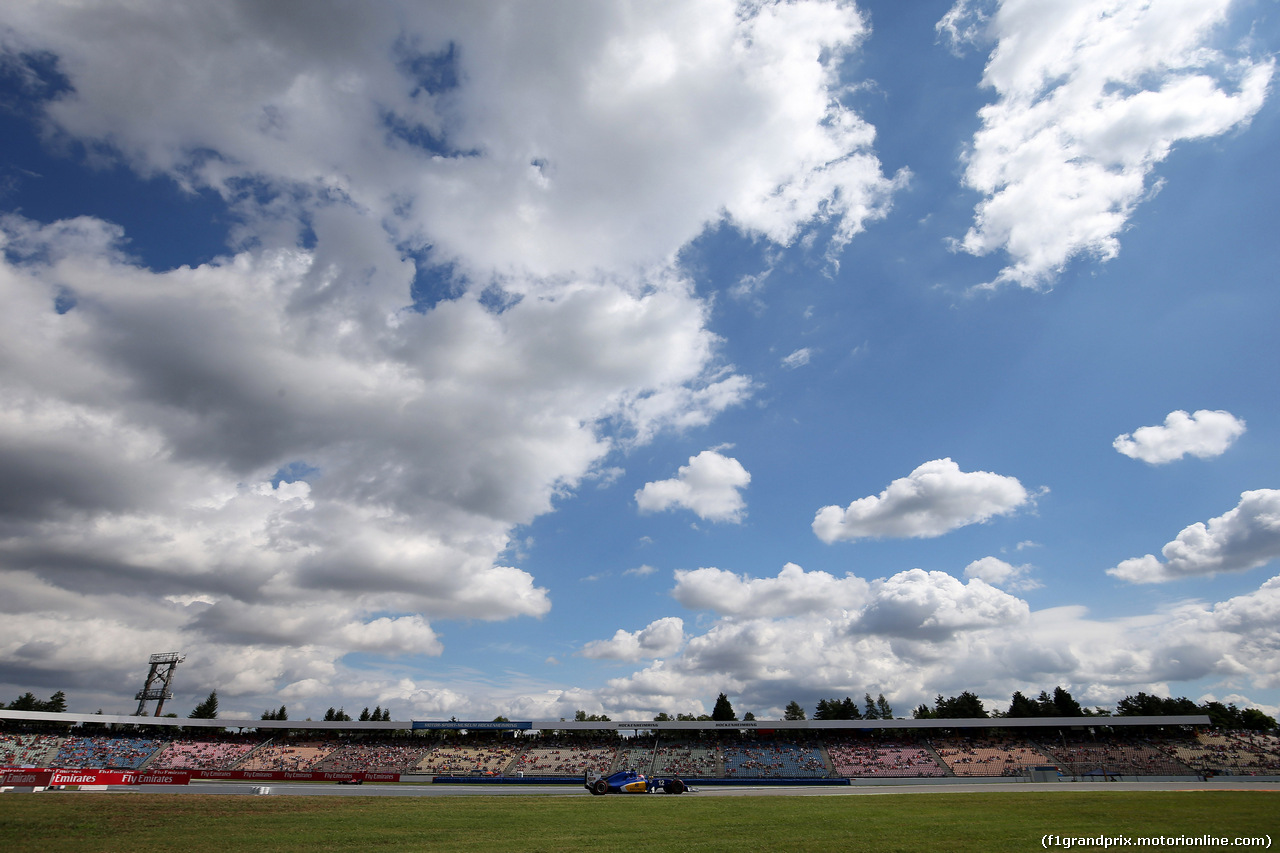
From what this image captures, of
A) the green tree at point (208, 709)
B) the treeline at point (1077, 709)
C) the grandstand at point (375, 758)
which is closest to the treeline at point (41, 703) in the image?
the green tree at point (208, 709)

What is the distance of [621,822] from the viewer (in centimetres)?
2138

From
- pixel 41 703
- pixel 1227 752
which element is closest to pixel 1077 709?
pixel 1227 752

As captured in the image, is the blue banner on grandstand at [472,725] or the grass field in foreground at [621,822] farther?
the blue banner on grandstand at [472,725]

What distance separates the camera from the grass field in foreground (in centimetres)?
1652

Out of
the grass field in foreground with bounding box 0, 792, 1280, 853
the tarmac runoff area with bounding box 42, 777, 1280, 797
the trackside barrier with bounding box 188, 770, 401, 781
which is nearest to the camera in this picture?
the grass field in foreground with bounding box 0, 792, 1280, 853

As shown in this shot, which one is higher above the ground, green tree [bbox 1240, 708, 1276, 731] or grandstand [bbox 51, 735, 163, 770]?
green tree [bbox 1240, 708, 1276, 731]

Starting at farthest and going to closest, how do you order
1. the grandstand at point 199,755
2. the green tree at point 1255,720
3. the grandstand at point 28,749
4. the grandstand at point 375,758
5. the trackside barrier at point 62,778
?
the green tree at point 1255,720, the grandstand at point 199,755, the grandstand at point 375,758, the grandstand at point 28,749, the trackside barrier at point 62,778

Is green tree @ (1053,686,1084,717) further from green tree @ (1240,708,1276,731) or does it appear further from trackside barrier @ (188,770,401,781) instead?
trackside barrier @ (188,770,401,781)

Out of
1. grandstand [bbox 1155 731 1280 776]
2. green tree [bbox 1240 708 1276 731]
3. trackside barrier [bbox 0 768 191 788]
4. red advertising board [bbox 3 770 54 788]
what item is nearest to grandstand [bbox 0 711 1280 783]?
grandstand [bbox 1155 731 1280 776]

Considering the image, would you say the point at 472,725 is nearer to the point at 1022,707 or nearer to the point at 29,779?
the point at 29,779

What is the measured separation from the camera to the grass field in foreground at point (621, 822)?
54.2 ft

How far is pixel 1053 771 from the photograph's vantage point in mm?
51500

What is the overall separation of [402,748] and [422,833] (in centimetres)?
6674

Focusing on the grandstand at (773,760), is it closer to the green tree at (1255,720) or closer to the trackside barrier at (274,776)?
the trackside barrier at (274,776)
